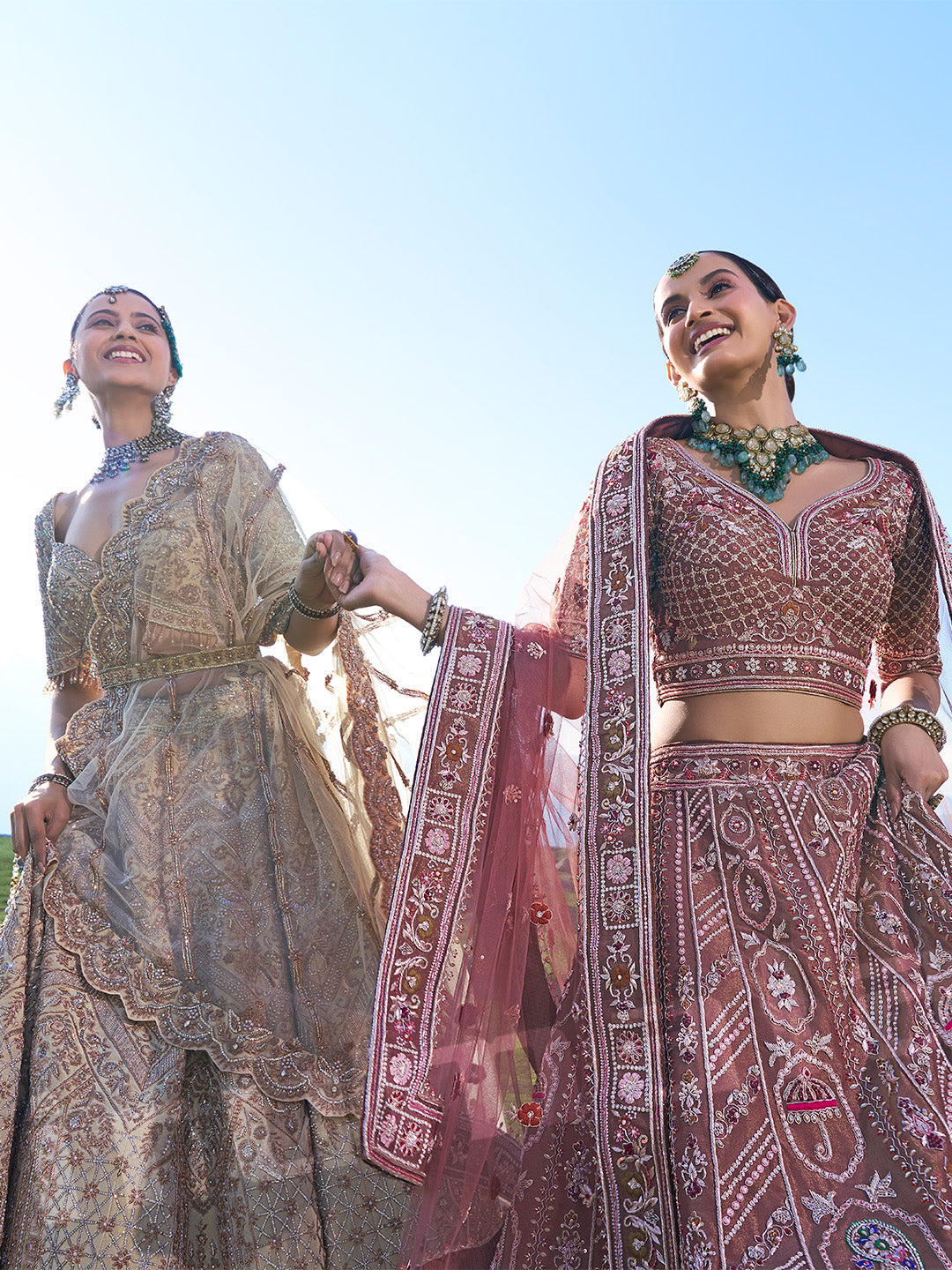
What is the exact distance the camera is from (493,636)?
2641mm

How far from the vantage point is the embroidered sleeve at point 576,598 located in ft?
8.75

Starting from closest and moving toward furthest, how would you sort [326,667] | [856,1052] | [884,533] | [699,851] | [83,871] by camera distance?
1. [856,1052]
2. [699,851]
3. [884,533]
4. [83,871]
5. [326,667]

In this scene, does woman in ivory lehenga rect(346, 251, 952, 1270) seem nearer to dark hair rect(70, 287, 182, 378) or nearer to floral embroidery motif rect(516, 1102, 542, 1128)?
floral embroidery motif rect(516, 1102, 542, 1128)

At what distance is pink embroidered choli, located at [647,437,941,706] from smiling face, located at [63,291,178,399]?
1676 mm

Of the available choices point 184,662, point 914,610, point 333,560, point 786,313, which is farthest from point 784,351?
point 184,662

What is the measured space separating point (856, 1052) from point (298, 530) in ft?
6.45

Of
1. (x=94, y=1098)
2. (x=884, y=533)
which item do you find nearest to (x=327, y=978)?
(x=94, y=1098)

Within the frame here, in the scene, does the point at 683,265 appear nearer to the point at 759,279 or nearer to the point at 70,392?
the point at 759,279

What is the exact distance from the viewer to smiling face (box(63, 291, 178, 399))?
3.49 metres

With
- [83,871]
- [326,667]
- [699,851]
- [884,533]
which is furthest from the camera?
[326,667]

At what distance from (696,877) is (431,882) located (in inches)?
21.1

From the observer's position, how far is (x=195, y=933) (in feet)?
8.91

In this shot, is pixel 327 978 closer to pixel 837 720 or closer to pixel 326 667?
pixel 326 667

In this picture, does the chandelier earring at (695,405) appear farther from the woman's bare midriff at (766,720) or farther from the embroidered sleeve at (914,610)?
the woman's bare midriff at (766,720)
